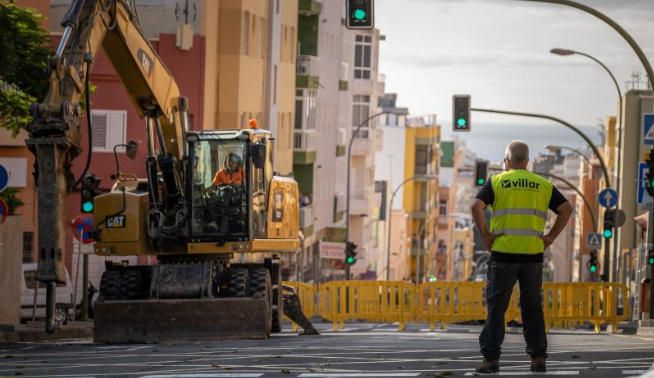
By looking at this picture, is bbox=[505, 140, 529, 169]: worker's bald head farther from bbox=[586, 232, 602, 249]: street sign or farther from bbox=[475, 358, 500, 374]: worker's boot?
bbox=[586, 232, 602, 249]: street sign

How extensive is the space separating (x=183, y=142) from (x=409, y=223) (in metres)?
105

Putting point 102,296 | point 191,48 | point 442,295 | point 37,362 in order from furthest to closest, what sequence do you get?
point 191,48 → point 442,295 → point 102,296 → point 37,362

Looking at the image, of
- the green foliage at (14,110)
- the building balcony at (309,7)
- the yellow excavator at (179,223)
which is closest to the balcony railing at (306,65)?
the building balcony at (309,7)

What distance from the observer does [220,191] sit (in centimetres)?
2445

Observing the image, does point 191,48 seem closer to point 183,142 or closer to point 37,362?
point 183,142

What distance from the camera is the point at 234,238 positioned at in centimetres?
2447

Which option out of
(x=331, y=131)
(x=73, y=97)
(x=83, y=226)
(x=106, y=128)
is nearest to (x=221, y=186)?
(x=73, y=97)

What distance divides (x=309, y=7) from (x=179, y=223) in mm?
44450

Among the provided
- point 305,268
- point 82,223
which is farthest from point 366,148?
point 82,223

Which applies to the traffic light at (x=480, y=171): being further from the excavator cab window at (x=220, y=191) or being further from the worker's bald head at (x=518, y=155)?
the worker's bald head at (x=518, y=155)

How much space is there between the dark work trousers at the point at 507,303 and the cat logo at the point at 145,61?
392 inches

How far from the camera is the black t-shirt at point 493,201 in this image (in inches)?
532

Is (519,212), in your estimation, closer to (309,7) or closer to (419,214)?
(309,7)

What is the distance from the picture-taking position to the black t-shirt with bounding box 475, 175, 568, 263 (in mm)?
13523
